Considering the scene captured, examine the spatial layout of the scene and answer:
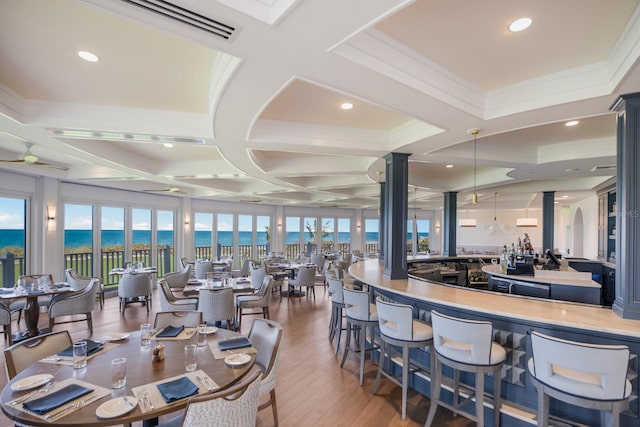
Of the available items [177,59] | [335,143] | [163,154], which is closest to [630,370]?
[335,143]

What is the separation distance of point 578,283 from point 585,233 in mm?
8889

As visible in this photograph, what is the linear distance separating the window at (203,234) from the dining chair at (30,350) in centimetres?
870

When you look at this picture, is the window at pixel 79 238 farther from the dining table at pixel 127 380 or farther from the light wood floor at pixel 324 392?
the dining table at pixel 127 380

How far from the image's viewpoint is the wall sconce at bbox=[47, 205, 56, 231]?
22.1 feet

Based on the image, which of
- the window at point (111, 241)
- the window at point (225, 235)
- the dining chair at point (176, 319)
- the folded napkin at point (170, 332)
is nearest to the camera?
the folded napkin at point (170, 332)

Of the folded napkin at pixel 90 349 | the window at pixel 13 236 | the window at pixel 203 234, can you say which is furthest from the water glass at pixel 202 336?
the window at pixel 203 234

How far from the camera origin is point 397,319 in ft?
9.59

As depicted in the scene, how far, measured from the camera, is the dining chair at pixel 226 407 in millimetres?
1565

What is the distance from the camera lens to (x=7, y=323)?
4.31m

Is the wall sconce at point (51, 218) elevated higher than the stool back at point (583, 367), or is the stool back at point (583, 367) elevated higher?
the wall sconce at point (51, 218)

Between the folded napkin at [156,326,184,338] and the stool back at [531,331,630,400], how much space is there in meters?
2.83

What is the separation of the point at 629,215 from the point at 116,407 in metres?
3.86

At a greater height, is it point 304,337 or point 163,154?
point 163,154

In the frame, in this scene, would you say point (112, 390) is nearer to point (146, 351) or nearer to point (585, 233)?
point (146, 351)
